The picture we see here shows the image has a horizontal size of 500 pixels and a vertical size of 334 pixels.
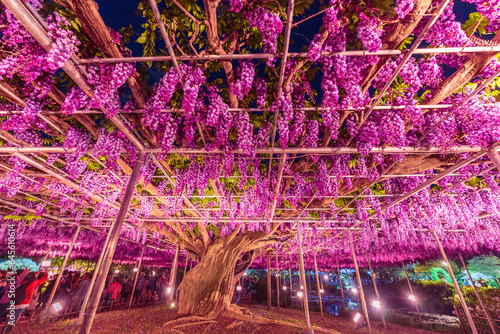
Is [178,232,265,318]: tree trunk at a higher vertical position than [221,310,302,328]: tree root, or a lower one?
higher

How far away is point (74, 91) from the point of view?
2.97 metres

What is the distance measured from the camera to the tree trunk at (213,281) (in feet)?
25.6

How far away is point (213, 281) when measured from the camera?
26.8ft

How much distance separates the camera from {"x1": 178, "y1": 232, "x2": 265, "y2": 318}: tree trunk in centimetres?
780

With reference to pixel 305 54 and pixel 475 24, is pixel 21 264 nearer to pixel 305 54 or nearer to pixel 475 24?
pixel 305 54

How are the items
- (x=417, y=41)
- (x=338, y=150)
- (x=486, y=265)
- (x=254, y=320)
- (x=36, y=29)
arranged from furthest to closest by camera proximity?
(x=486, y=265), (x=254, y=320), (x=338, y=150), (x=417, y=41), (x=36, y=29)

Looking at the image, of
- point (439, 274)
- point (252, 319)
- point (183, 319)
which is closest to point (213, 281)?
point (183, 319)

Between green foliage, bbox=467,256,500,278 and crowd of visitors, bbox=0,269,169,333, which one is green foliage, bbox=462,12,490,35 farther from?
green foliage, bbox=467,256,500,278

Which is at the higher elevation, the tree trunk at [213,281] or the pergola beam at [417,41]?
the pergola beam at [417,41]

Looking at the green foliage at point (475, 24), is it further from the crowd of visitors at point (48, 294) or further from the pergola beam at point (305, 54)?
the crowd of visitors at point (48, 294)

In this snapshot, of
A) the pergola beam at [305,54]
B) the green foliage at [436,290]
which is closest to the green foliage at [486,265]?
the green foliage at [436,290]

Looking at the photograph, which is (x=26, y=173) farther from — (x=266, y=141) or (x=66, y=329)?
(x=266, y=141)

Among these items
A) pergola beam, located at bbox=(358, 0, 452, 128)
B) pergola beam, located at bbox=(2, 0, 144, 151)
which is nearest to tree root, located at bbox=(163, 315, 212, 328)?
pergola beam, located at bbox=(2, 0, 144, 151)

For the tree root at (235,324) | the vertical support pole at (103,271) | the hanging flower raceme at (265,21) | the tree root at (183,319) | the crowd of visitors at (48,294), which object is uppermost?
the hanging flower raceme at (265,21)
